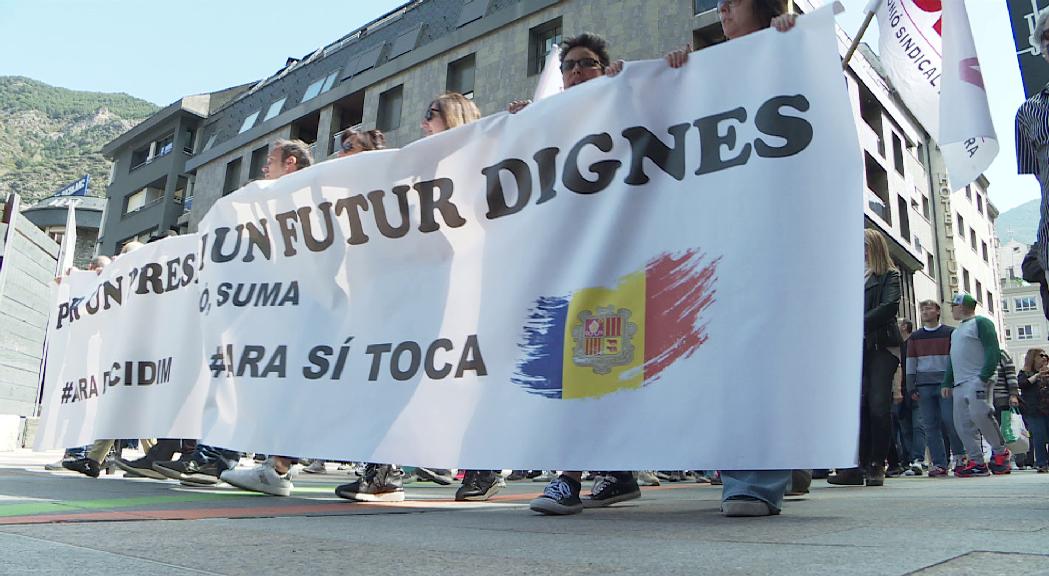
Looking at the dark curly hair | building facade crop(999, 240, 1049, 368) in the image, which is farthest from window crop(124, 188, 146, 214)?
building facade crop(999, 240, 1049, 368)

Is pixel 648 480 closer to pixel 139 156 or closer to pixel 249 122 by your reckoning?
pixel 249 122

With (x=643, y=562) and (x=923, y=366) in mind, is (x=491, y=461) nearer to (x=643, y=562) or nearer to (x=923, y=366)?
(x=643, y=562)

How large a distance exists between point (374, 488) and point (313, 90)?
26831 mm

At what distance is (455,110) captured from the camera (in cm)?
407

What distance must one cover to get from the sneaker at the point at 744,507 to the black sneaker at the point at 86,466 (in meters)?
4.74

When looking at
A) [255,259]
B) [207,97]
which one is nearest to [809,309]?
[255,259]

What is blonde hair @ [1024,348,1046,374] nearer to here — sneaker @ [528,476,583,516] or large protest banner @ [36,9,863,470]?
large protest banner @ [36,9,863,470]

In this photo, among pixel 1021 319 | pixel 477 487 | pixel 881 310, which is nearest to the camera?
pixel 477 487

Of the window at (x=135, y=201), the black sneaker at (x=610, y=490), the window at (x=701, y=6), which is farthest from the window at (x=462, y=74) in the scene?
the window at (x=135, y=201)

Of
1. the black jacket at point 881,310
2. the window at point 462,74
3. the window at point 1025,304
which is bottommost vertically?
the black jacket at point 881,310

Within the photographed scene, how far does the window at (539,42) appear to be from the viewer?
20.4 meters

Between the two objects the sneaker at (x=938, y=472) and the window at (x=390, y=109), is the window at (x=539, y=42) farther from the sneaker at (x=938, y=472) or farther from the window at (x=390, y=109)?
the sneaker at (x=938, y=472)

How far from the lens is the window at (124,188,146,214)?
38.0m

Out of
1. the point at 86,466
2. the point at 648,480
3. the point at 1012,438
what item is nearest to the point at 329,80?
the point at 1012,438
